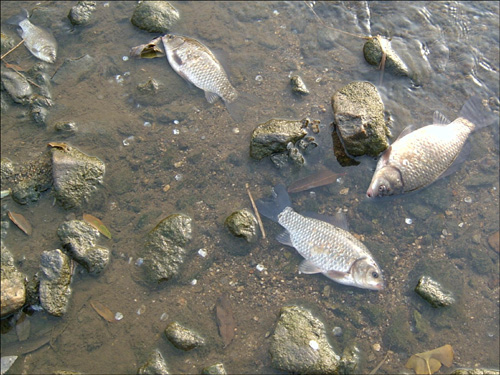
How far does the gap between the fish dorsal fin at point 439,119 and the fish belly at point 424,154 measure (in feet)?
0.76

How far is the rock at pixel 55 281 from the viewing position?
4.02m

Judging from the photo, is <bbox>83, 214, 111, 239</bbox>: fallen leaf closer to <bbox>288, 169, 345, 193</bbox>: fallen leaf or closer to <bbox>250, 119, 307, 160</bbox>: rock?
<bbox>250, 119, 307, 160</bbox>: rock

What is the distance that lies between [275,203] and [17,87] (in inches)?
146

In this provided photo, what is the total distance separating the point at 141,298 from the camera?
423 cm

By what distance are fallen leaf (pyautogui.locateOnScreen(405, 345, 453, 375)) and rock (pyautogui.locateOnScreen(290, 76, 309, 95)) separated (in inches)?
133

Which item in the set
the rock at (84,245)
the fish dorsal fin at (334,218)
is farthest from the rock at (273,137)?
the rock at (84,245)

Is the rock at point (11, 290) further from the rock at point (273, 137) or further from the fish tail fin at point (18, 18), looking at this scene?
the fish tail fin at point (18, 18)

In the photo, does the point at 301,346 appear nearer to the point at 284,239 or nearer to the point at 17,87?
the point at 284,239

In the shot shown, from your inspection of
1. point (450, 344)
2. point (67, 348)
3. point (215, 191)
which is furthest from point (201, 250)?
point (450, 344)

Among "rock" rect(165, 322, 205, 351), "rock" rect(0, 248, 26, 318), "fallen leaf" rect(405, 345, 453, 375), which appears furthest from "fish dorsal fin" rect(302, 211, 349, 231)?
Answer: "rock" rect(0, 248, 26, 318)

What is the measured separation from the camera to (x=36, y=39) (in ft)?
18.5

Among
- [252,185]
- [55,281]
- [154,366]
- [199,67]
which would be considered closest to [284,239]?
[252,185]

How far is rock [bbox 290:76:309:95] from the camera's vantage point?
17.5ft

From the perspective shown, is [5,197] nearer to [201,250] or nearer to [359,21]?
[201,250]
